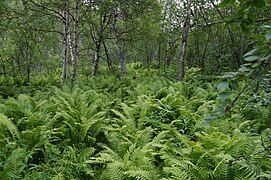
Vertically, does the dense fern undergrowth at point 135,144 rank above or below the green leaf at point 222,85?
below

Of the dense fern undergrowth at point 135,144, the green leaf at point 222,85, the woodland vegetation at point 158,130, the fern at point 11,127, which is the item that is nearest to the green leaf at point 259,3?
the woodland vegetation at point 158,130

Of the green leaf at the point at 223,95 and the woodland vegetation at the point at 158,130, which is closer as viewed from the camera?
the green leaf at the point at 223,95

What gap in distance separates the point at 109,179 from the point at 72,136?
77.1 inches

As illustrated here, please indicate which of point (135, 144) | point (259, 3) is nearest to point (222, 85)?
point (259, 3)

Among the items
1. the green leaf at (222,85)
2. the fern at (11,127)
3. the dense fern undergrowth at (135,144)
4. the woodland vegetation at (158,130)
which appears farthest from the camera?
the fern at (11,127)

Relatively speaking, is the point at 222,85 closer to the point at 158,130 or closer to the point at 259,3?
the point at 259,3

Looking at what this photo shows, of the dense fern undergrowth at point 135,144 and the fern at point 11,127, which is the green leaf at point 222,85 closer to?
the dense fern undergrowth at point 135,144

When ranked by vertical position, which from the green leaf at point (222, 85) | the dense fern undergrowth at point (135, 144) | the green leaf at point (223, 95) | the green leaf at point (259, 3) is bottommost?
the dense fern undergrowth at point (135, 144)

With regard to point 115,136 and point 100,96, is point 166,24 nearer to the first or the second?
point 100,96

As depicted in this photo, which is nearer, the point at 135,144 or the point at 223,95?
the point at 223,95

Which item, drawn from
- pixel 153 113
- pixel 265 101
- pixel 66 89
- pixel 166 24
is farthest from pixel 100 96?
pixel 166 24

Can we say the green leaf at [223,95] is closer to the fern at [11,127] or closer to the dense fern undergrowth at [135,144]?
the dense fern undergrowth at [135,144]

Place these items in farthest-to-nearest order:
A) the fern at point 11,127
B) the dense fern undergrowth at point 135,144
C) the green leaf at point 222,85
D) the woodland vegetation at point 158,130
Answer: the fern at point 11,127
the dense fern undergrowth at point 135,144
the woodland vegetation at point 158,130
the green leaf at point 222,85

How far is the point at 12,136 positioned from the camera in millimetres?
5992
